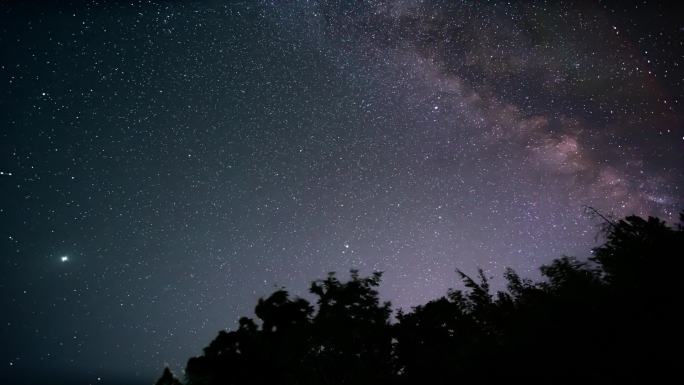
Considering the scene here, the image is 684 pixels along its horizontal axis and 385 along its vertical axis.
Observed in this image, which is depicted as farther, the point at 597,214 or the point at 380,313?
the point at 380,313

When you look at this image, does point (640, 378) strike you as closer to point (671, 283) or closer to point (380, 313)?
point (671, 283)

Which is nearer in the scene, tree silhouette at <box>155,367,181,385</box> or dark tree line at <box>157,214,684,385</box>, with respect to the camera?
dark tree line at <box>157,214,684,385</box>

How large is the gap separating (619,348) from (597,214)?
9.45 meters

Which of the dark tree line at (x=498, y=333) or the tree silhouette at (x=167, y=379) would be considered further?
the tree silhouette at (x=167, y=379)

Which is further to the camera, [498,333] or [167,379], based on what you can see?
[167,379]

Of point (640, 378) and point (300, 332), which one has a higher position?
point (300, 332)

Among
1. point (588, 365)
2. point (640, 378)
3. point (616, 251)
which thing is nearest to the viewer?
point (640, 378)

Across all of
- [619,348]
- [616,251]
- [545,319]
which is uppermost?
[616,251]

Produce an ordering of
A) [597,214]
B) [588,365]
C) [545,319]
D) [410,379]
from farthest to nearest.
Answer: [597,214] → [410,379] → [545,319] → [588,365]

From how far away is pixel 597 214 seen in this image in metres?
→ 12.9

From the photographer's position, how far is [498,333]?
517 inches

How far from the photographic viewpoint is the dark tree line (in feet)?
17.0

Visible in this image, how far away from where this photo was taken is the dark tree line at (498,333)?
5168 mm

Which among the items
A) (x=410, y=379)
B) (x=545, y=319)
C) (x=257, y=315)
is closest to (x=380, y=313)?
(x=257, y=315)
